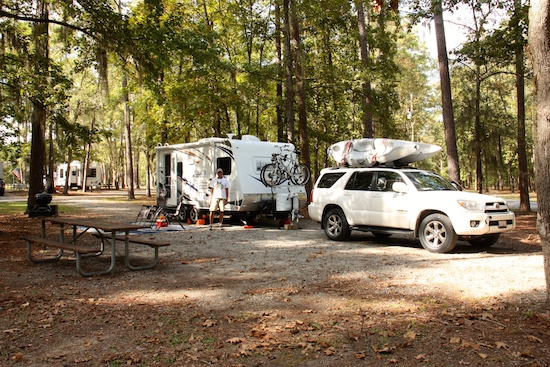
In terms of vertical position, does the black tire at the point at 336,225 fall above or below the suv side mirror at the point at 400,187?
below

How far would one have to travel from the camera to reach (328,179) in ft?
38.9

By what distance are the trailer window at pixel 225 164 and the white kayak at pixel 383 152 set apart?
4406 millimetres

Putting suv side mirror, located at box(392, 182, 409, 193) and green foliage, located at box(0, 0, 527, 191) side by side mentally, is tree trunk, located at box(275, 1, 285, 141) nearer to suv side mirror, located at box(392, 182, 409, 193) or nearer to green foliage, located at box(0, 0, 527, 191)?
green foliage, located at box(0, 0, 527, 191)

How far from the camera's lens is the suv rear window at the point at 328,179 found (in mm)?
11683

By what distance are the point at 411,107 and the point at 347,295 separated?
4458 cm

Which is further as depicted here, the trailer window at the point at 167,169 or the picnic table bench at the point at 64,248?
the trailer window at the point at 167,169

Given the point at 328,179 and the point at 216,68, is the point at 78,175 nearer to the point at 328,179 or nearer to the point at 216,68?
the point at 216,68

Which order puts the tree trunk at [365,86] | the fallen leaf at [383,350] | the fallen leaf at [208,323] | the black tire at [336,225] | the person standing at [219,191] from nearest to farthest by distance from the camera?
the fallen leaf at [383,350]
the fallen leaf at [208,323]
the black tire at [336,225]
the person standing at [219,191]
the tree trunk at [365,86]

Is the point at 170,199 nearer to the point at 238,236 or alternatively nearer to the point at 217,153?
the point at 217,153

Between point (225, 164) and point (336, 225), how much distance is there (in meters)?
5.18

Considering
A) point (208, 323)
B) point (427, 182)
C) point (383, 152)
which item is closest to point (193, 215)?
point (383, 152)

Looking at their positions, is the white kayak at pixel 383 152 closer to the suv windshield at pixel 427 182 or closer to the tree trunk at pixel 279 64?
the suv windshield at pixel 427 182

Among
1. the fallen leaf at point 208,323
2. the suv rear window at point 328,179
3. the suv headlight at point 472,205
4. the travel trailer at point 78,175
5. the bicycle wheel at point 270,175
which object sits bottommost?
the fallen leaf at point 208,323

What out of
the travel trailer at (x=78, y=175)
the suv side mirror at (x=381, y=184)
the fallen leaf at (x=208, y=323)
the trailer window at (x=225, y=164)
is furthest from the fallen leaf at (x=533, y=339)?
the travel trailer at (x=78, y=175)
